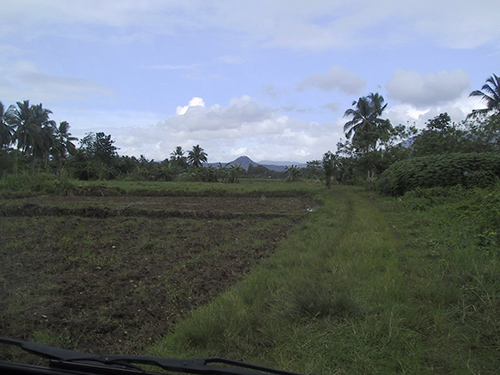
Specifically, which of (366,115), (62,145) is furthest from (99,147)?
(366,115)

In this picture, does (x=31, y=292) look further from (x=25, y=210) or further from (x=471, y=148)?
(x=471, y=148)

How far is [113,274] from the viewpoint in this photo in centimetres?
498

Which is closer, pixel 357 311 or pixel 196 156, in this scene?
pixel 357 311

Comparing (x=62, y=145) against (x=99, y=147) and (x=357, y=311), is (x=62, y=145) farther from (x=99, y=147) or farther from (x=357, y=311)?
(x=357, y=311)

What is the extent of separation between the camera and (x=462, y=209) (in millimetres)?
9203

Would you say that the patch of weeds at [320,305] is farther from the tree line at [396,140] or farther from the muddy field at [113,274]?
the tree line at [396,140]

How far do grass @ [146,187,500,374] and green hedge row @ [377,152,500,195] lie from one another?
1176 centimetres

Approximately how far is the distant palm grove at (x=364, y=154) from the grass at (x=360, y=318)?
12.0 meters

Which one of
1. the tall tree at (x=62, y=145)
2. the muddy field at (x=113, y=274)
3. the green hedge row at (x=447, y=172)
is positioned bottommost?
the muddy field at (x=113, y=274)

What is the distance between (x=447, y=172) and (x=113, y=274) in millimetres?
16167

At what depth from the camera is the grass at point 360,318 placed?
2.68 metres

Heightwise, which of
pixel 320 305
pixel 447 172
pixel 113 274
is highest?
pixel 447 172

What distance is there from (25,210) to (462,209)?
1440cm

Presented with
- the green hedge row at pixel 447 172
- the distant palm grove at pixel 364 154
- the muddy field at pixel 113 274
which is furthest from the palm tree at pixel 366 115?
the muddy field at pixel 113 274
